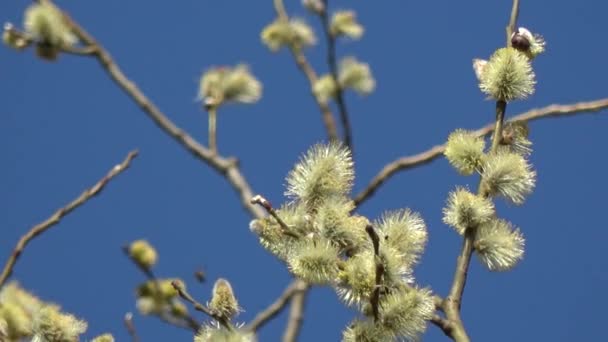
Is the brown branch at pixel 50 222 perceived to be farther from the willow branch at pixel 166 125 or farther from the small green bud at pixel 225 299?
the willow branch at pixel 166 125

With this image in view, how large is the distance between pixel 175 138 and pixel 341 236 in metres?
2.21

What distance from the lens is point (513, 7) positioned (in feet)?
4.80

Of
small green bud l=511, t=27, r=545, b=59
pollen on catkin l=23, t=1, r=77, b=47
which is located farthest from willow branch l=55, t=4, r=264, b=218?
small green bud l=511, t=27, r=545, b=59

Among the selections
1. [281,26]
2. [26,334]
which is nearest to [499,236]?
[26,334]

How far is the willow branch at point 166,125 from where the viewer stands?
3340mm

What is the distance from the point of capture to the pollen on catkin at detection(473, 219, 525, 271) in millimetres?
1404

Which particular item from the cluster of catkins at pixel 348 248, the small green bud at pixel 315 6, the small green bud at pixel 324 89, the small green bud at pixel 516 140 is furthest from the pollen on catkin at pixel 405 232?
the small green bud at pixel 324 89

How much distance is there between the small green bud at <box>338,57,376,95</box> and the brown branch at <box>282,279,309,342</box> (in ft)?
4.57

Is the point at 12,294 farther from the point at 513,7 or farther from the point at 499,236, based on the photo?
the point at 513,7

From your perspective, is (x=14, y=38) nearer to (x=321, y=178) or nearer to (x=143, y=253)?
(x=143, y=253)

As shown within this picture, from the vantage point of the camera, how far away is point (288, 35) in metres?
4.21

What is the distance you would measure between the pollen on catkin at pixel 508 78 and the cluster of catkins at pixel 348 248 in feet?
0.86

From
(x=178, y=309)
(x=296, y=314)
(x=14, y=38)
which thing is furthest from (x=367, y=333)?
(x=14, y=38)

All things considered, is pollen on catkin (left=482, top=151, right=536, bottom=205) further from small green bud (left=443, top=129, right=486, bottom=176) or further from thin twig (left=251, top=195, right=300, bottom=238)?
thin twig (left=251, top=195, right=300, bottom=238)
